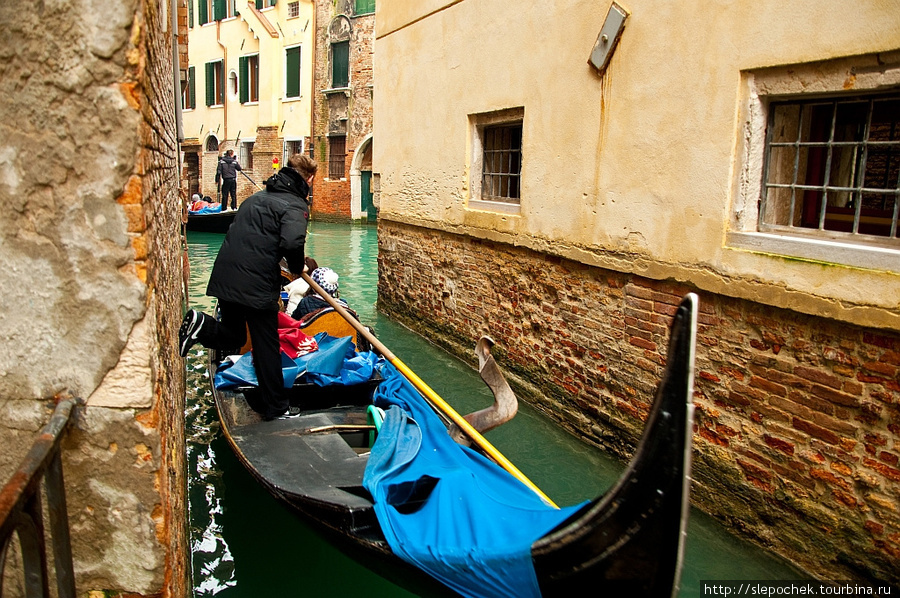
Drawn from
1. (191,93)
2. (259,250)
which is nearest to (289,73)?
(191,93)

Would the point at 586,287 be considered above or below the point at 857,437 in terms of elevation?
above

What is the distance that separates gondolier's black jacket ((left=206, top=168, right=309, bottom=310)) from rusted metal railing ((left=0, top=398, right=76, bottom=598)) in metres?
1.79

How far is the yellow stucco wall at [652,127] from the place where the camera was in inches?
106

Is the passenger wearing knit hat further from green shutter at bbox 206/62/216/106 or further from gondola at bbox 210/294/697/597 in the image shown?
green shutter at bbox 206/62/216/106

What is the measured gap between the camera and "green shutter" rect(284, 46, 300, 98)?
61.0 feet

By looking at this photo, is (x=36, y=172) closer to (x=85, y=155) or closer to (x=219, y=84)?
(x=85, y=155)

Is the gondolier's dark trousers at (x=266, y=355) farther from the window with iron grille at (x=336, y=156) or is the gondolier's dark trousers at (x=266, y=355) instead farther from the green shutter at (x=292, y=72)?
the green shutter at (x=292, y=72)

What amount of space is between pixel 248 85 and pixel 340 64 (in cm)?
364

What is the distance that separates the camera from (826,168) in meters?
2.84

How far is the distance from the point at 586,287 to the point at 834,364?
1.59m

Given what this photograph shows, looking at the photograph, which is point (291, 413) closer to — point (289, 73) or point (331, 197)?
point (331, 197)

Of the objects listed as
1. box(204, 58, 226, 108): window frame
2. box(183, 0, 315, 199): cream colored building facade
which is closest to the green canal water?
box(183, 0, 315, 199): cream colored building facade

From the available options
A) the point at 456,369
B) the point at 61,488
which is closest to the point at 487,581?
the point at 61,488

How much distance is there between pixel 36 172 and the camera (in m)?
1.54
